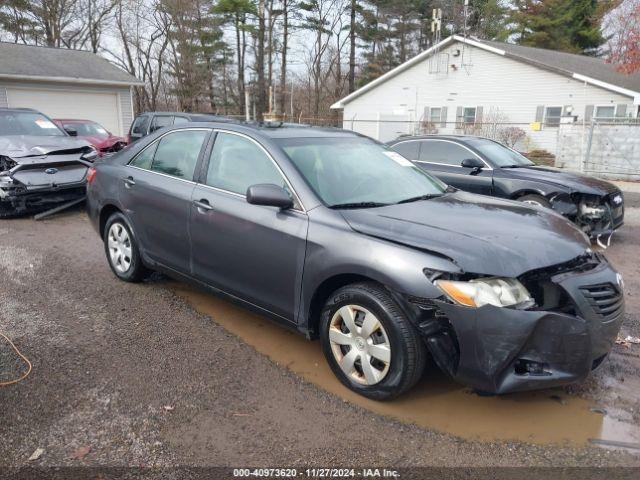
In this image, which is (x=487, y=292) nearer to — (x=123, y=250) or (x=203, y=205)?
(x=203, y=205)

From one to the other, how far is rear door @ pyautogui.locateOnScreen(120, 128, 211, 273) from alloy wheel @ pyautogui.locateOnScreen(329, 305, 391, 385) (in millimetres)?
1619

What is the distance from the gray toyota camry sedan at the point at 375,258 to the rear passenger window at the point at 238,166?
1 centimetres

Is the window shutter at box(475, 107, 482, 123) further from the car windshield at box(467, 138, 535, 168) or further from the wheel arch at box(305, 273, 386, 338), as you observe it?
the wheel arch at box(305, 273, 386, 338)

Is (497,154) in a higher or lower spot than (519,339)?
higher

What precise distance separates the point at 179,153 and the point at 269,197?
1.53 meters

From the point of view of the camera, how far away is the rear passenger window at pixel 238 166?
3736 mm

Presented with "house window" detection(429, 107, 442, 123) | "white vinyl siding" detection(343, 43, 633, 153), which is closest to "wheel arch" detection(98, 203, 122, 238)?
"white vinyl siding" detection(343, 43, 633, 153)

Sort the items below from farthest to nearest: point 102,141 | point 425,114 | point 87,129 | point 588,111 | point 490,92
A: point 425,114, point 490,92, point 588,111, point 87,129, point 102,141

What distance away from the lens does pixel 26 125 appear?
9.51 meters

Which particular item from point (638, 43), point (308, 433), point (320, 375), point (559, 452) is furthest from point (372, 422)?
point (638, 43)

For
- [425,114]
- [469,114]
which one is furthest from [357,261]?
[425,114]

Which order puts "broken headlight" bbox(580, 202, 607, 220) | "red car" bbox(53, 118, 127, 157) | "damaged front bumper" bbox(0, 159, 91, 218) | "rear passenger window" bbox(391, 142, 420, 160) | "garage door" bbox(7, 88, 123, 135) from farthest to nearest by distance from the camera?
"garage door" bbox(7, 88, 123, 135), "red car" bbox(53, 118, 127, 157), "rear passenger window" bbox(391, 142, 420, 160), "damaged front bumper" bbox(0, 159, 91, 218), "broken headlight" bbox(580, 202, 607, 220)

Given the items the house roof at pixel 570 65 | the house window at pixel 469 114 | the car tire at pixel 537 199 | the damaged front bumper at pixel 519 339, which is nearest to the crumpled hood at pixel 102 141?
the car tire at pixel 537 199

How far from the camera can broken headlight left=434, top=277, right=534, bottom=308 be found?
2.71m
